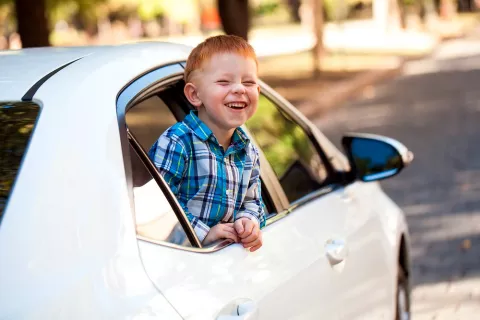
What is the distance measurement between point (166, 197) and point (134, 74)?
358 millimetres

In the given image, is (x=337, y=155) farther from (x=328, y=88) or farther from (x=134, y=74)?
(x=328, y=88)

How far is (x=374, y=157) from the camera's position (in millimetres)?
4270

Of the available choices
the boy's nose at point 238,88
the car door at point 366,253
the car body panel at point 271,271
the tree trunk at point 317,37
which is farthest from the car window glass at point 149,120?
the boy's nose at point 238,88

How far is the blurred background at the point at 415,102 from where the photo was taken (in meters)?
7.39

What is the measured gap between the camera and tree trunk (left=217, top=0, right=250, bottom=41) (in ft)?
63.1

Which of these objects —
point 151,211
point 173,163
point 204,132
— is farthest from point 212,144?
point 151,211

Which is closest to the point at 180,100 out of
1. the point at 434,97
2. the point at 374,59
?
the point at 434,97

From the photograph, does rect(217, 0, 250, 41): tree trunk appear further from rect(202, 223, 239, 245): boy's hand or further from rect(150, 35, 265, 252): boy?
rect(202, 223, 239, 245): boy's hand

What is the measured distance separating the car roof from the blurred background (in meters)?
3.33

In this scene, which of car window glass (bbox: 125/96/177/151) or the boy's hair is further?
car window glass (bbox: 125/96/177/151)

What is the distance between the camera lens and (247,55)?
9.88ft

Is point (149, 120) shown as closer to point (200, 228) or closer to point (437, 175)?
point (437, 175)

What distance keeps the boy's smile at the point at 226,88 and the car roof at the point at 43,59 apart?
0.17m

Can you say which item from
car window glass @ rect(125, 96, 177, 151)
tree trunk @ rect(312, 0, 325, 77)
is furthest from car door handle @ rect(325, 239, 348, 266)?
tree trunk @ rect(312, 0, 325, 77)
